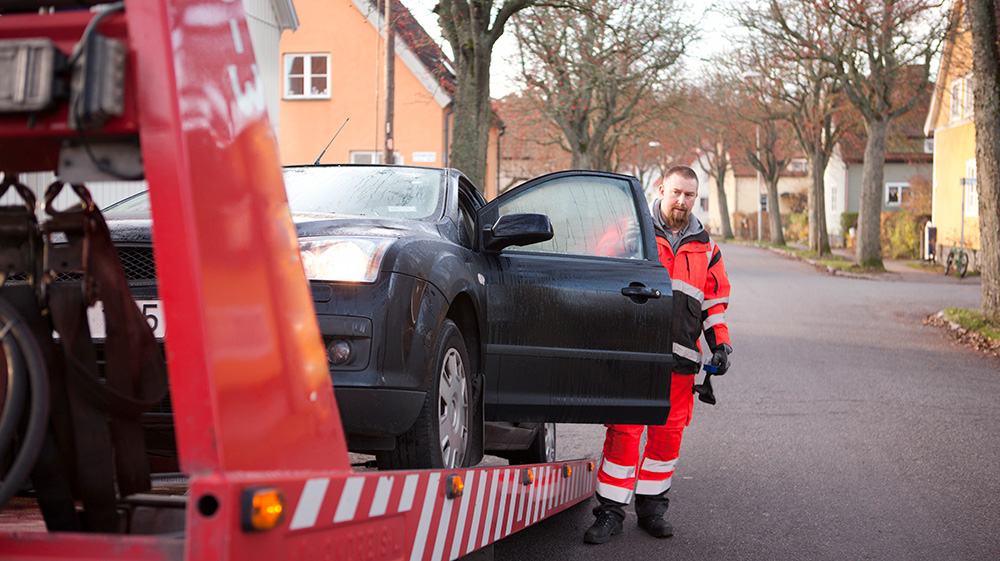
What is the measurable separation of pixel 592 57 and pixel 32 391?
102ft

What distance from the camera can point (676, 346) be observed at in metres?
5.82

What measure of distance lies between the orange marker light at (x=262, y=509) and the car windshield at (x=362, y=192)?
8.91ft

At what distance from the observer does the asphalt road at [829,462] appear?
538 centimetres

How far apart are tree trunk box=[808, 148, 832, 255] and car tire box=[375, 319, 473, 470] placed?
123ft

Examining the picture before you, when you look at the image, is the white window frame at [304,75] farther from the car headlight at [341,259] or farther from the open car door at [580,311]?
the car headlight at [341,259]

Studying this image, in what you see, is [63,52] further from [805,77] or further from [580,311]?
[805,77]

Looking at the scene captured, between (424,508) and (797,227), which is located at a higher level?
(797,227)

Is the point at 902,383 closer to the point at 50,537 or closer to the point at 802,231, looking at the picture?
the point at 50,537

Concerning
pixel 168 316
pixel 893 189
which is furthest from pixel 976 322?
pixel 893 189

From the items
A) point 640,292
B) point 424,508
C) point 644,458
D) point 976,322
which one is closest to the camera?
point 424,508

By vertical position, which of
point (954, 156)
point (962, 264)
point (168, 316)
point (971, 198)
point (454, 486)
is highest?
point (954, 156)

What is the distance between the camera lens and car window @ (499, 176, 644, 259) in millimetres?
5512

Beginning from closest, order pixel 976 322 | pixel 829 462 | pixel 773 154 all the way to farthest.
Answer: pixel 829 462 → pixel 976 322 → pixel 773 154

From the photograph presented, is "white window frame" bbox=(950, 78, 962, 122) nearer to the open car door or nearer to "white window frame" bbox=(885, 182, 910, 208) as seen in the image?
"white window frame" bbox=(885, 182, 910, 208)
